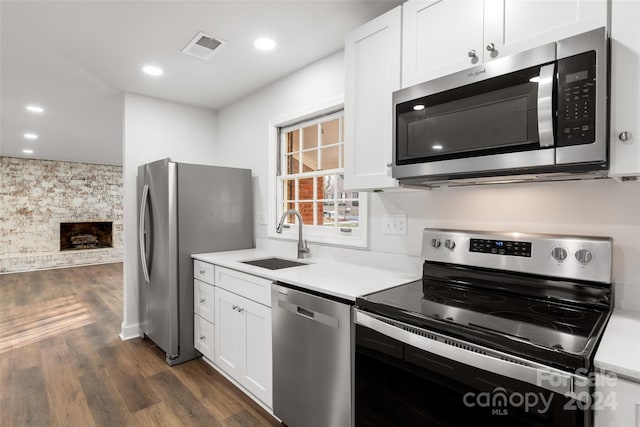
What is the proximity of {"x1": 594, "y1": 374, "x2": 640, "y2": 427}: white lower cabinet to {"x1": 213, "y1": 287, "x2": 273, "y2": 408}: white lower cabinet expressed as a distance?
1514mm

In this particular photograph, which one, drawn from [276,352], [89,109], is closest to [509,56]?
[276,352]

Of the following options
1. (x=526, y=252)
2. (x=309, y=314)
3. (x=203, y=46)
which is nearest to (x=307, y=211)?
(x=309, y=314)

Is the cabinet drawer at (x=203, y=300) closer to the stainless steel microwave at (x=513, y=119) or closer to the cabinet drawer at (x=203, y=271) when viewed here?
the cabinet drawer at (x=203, y=271)

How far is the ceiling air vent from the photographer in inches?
92.0

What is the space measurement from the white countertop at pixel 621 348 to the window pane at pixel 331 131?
→ 6.67 ft

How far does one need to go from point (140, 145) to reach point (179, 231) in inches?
48.5

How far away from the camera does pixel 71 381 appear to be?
99.2 inches

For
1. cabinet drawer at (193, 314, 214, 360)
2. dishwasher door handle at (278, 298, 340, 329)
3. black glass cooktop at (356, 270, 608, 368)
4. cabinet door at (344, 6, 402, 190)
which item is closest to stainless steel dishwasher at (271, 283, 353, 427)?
dishwasher door handle at (278, 298, 340, 329)

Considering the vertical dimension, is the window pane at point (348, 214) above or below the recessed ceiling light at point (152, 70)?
below

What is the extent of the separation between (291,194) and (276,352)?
62.4 inches

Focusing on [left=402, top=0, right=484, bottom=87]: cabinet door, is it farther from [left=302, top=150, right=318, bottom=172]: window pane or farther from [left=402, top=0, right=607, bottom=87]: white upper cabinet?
[left=302, top=150, right=318, bottom=172]: window pane

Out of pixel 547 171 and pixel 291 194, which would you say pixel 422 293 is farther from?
pixel 291 194

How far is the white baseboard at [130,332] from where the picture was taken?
3354mm

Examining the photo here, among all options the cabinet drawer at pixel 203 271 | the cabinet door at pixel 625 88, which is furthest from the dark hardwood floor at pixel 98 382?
the cabinet door at pixel 625 88
